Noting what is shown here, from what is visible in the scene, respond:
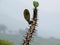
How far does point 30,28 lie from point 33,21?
0.31 ft

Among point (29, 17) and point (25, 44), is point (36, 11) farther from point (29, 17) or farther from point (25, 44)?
point (25, 44)

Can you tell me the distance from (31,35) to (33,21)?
7.1 inches

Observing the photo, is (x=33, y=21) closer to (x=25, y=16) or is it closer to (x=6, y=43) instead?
(x=25, y=16)

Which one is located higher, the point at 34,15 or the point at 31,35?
the point at 34,15

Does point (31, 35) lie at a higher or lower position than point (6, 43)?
higher

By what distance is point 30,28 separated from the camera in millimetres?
2961

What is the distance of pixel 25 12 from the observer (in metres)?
2.98

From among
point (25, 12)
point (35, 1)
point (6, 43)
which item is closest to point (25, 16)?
point (25, 12)

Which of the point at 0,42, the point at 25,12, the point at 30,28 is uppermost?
the point at 25,12

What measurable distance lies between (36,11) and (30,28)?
0.22m

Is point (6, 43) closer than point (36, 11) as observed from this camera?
No

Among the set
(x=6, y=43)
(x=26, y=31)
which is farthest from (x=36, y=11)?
(x=6, y=43)

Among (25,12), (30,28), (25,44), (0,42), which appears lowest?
(0,42)

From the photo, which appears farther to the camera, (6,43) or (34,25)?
(6,43)
